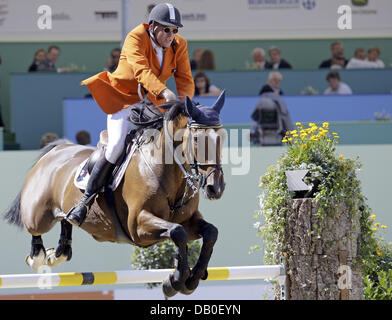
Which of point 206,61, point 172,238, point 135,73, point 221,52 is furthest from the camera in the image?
point 221,52

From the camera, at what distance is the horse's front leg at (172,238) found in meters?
5.40

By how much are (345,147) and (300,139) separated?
2.76 meters

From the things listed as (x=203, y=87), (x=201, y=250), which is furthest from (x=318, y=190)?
(x=203, y=87)

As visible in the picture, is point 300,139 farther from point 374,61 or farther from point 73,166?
point 374,61

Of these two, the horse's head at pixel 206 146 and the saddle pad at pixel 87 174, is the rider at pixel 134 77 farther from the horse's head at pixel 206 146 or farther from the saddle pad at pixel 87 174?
the horse's head at pixel 206 146

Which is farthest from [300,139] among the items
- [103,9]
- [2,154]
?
[103,9]

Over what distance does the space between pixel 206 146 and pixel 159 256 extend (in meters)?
3.96

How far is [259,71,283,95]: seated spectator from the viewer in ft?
38.1

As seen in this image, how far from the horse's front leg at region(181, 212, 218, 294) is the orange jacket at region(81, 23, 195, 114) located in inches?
38.0

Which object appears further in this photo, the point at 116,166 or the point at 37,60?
the point at 37,60

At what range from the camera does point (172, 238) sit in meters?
5.39

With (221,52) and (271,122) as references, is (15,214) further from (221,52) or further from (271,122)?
(221,52)

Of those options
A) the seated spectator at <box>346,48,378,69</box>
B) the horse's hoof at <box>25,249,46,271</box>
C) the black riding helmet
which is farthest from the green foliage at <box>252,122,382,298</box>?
the seated spectator at <box>346,48,378,69</box>

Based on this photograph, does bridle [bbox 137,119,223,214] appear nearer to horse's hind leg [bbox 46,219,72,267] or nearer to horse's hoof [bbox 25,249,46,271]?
horse's hind leg [bbox 46,219,72,267]
